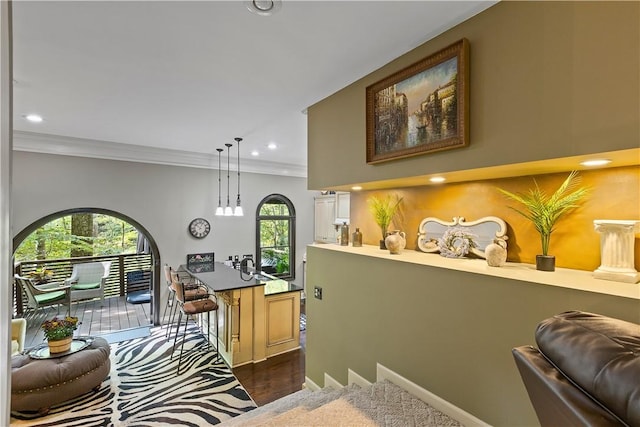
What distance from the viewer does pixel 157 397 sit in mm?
2955

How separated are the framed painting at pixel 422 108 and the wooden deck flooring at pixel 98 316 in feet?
17.1

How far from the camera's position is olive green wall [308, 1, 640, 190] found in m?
1.07

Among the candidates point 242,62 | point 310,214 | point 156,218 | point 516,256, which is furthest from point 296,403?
point 310,214

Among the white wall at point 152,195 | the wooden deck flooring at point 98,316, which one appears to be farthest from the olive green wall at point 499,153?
the wooden deck flooring at point 98,316

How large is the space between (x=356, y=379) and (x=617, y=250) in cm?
192

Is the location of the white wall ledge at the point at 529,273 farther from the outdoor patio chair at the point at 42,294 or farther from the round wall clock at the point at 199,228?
the outdoor patio chair at the point at 42,294

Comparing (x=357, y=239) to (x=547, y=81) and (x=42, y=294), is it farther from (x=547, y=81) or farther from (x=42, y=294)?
(x=42, y=294)

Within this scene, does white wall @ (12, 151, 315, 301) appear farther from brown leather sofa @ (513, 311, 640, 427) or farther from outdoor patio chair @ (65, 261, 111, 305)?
brown leather sofa @ (513, 311, 640, 427)

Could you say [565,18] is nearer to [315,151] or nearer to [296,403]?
[315,151]

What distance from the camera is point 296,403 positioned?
8.07 ft

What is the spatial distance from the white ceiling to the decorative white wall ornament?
1187 mm

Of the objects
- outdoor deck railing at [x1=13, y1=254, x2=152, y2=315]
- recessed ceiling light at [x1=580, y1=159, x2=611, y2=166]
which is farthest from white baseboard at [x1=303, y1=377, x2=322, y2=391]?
outdoor deck railing at [x1=13, y1=254, x2=152, y2=315]

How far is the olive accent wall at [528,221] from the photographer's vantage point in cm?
137

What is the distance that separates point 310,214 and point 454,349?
539cm
